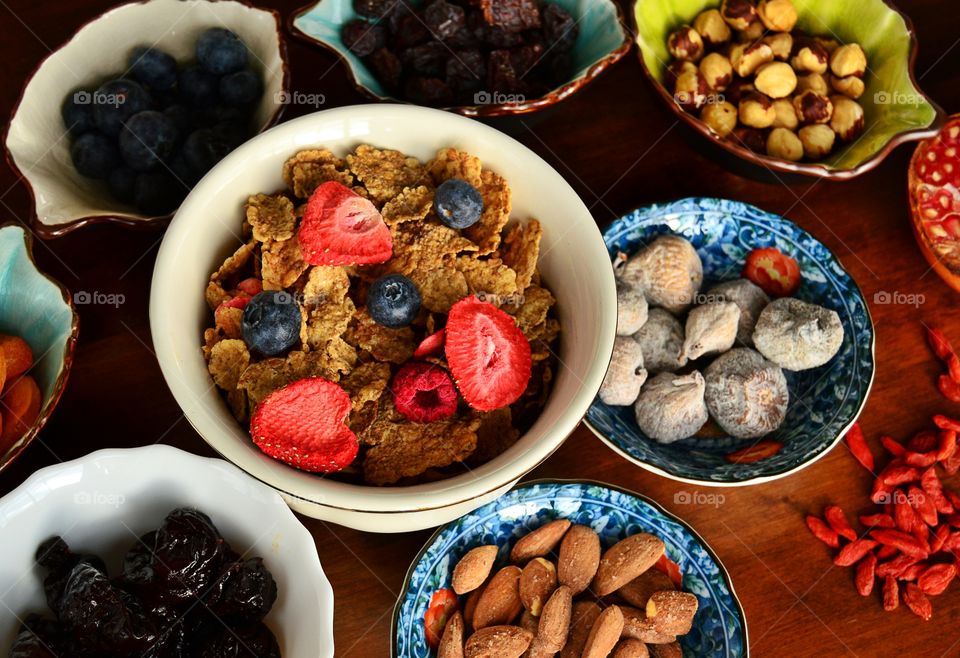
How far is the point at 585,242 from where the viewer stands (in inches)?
31.7

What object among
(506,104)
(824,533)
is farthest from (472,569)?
(506,104)

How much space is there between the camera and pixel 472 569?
2.75ft

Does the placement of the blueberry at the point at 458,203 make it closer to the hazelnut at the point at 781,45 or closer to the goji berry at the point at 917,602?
the hazelnut at the point at 781,45

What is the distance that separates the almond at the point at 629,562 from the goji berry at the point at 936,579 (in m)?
0.31

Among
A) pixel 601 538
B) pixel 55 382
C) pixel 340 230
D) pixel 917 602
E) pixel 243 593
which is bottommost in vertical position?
pixel 917 602

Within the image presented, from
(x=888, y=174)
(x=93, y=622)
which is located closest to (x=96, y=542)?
(x=93, y=622)

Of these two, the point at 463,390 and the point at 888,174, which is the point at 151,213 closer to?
the point at 463,390

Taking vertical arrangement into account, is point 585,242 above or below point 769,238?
above

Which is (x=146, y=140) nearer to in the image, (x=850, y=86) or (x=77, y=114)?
(x=77, y=114)

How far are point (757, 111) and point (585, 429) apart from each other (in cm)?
45

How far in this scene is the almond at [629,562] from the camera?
33.5 inches

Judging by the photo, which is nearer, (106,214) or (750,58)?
(106,214)

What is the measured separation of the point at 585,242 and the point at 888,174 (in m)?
0.57

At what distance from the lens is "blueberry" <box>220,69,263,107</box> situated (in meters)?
0.99
